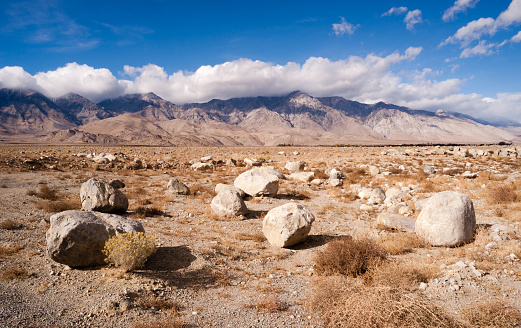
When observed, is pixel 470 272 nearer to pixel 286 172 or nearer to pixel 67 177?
pixel 286 172

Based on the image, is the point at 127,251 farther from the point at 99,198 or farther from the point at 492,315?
the point at 492,315

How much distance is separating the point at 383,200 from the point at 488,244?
7.28 metres

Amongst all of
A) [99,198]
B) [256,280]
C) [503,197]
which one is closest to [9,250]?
[99,198]

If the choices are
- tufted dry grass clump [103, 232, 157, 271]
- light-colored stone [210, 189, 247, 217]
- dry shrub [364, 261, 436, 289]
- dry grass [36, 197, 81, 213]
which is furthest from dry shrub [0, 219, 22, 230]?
dry shrub [364, 261, 436, 289]

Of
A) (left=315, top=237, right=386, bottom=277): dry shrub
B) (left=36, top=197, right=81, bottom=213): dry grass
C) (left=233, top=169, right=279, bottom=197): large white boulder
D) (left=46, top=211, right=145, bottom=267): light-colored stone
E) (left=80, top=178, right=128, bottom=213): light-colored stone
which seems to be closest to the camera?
(left=46, top=211, right=145, bottom=267): light-colored stone

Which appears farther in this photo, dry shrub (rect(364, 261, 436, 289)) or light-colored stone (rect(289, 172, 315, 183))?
light-colored stone (rect(289, 172, 315, 183))

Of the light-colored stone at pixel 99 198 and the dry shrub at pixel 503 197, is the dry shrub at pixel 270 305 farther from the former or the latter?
the dry shrub at pixel 503 197

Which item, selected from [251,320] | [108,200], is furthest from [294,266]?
[108,200]

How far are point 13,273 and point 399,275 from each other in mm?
8978

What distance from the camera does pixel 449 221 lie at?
27.3 feet

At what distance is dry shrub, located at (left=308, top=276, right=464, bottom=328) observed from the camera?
15.4 feet

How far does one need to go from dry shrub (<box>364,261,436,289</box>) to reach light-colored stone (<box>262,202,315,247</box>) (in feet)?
9.32

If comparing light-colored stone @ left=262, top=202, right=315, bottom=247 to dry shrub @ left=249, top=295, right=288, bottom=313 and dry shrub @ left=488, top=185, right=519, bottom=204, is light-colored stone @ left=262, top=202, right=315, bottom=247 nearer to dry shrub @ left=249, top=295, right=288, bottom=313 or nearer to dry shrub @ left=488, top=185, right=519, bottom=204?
dry shrub @ left=249, top=295, right=288, bottom=313

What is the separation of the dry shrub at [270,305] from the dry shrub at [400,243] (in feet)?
14.0
